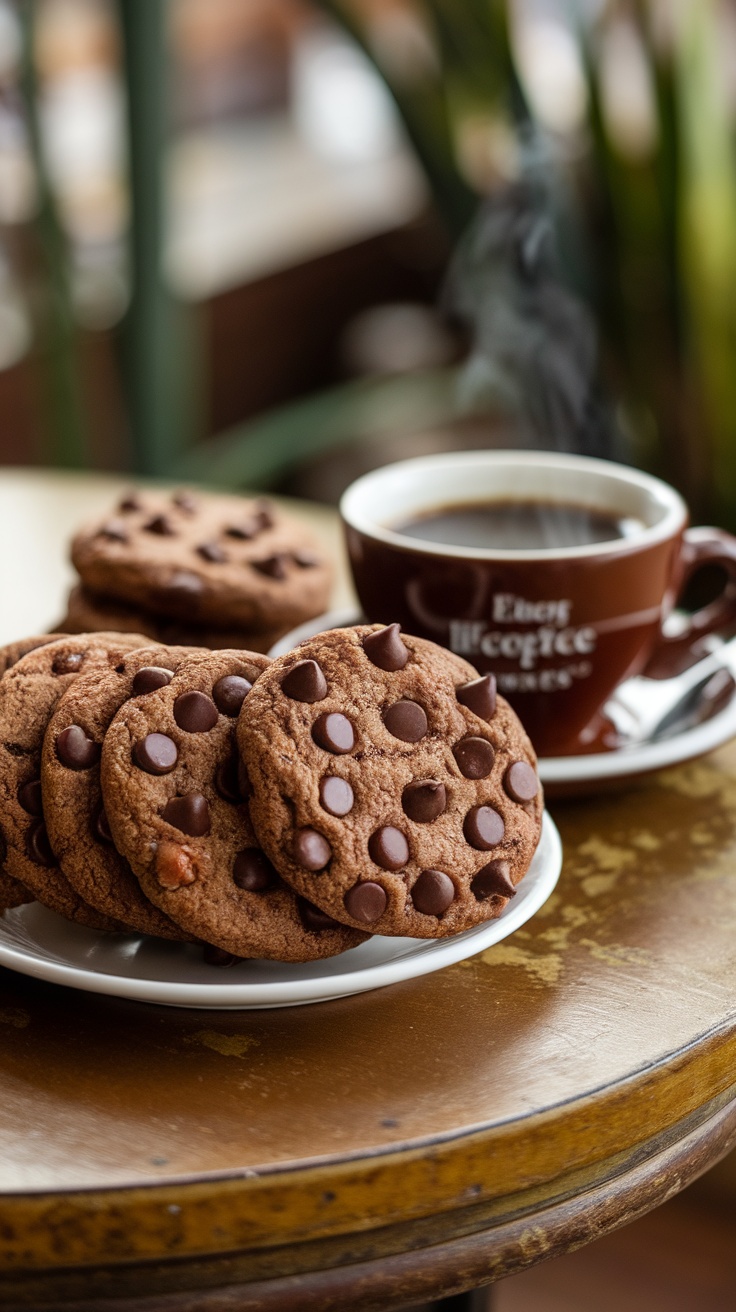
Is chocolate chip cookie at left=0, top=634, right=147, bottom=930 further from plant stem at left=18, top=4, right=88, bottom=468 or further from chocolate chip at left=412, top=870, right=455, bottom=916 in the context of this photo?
plant stem at left=18, top=4, right=88, bottom=468

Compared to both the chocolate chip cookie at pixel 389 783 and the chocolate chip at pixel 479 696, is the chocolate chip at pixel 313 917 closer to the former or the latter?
the chocolate chip cookie at pixel 389 783

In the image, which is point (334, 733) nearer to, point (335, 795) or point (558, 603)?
point (335, 795)

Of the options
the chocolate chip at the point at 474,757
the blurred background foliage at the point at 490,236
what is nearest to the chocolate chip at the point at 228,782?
the chocolate chip at the point at 474,757

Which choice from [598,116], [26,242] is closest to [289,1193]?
[598,116]

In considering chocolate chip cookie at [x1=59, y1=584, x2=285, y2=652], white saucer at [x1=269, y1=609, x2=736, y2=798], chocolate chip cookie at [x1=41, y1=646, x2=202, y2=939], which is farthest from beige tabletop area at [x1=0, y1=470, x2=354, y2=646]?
chocolate chip cookie at [x1=41, y1=646, x2=202, y2=939]

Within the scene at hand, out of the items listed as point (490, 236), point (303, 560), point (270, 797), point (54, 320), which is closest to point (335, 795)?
point (270, 797)

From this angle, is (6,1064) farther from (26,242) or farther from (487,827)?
(26,242)
